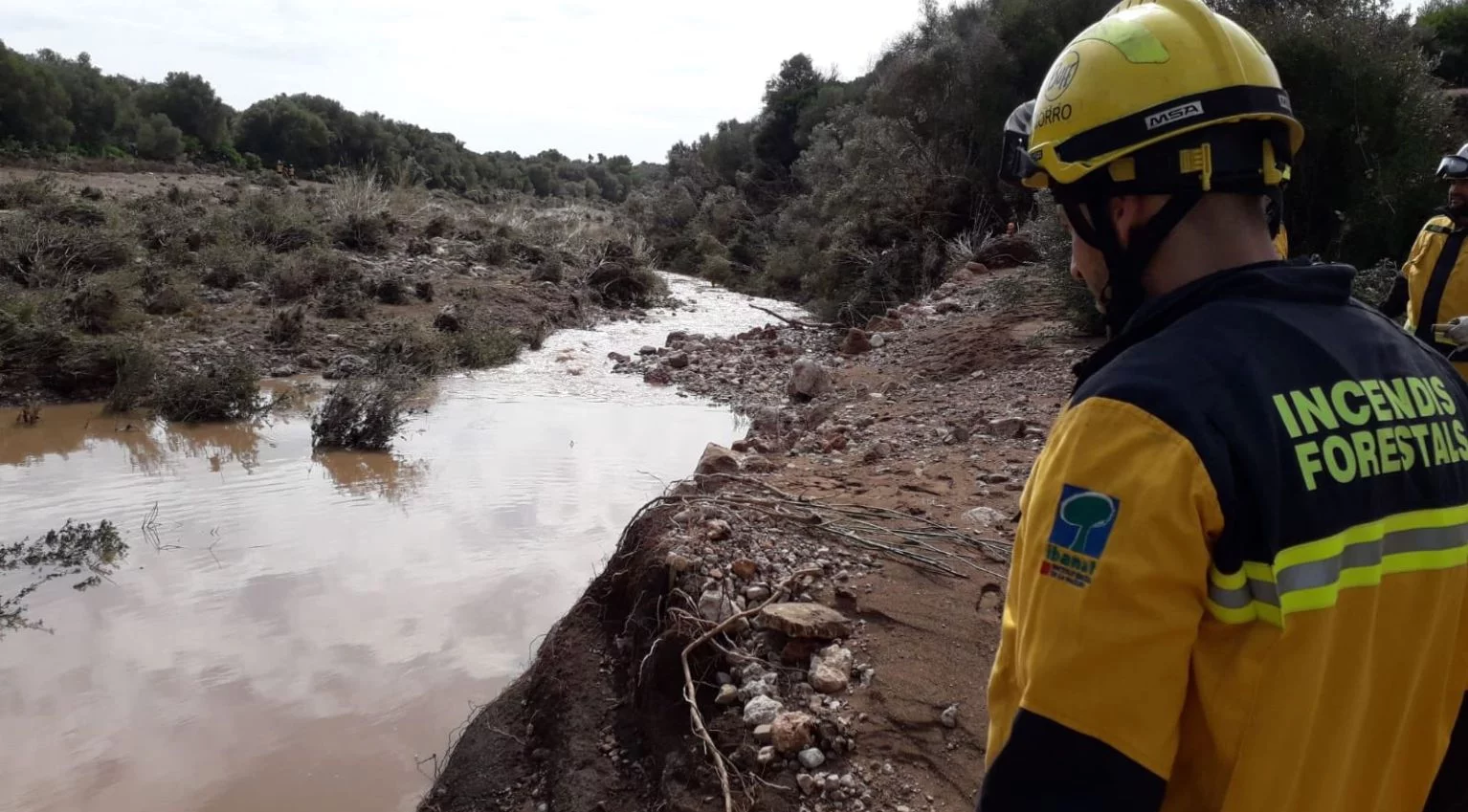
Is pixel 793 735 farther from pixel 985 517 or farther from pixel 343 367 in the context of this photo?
pixel 343 367

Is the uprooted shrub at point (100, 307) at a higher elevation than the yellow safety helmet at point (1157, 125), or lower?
lower

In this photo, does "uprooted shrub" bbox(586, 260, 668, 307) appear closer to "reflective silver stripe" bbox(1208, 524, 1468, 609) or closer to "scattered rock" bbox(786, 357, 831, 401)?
"scattered rock" bbox(786, 357, 831, 401)

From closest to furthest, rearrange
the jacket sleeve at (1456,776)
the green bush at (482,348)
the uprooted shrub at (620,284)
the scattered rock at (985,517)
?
the jacket sleeve at (1456,776)
the scattered rock at (985,517)
the green bush at (482,348)
the uprooted shrub at (620,284)

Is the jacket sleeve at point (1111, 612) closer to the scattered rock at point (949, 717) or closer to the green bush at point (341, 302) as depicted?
the scattered rock at point (949, 717)

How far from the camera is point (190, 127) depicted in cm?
3925

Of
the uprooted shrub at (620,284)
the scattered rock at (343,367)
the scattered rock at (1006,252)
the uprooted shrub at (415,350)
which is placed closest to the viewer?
the scattered rock at (343,367)

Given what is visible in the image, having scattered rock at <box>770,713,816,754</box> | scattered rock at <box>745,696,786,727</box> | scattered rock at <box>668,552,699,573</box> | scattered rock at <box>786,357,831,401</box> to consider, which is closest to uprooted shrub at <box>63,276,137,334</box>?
scattered rock at <box>786,357,831,401</box>

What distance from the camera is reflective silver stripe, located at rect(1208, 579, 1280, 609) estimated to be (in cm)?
94

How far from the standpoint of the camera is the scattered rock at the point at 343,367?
11273 millimetres

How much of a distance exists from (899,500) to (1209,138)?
148 inches

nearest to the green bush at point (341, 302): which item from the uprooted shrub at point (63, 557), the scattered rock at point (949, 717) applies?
the uprooted shrub at point (63, 557)

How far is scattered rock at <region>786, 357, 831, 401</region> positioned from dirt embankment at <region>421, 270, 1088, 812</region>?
3.79 metres

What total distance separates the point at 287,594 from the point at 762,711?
352cm

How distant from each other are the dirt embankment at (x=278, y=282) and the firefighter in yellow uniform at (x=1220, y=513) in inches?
416
